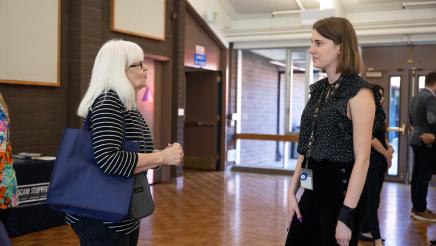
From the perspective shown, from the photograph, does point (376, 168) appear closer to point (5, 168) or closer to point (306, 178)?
point (306, 178)

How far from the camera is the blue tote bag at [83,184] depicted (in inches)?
68.2

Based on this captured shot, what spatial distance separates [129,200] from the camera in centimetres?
176

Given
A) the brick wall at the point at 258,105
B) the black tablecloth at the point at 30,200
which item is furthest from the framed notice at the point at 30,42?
the brick wall at the point at 258,105

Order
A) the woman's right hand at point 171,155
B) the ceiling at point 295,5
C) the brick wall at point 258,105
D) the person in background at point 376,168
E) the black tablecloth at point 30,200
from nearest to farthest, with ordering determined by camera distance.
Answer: the woman's right hand at point 171,155 < the person in background at point 376,168 < the black tablecloth at point 30,200 < the ceiling at point 295,5 < the brick wall at point 258,105

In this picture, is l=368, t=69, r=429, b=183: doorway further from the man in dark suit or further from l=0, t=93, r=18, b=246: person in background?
l=0, t=93, r=18, b=246: person in background

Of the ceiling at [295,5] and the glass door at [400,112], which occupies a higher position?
the ceiling at [295,5]

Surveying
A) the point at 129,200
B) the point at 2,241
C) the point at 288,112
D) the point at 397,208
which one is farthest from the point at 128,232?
the point at 288,112

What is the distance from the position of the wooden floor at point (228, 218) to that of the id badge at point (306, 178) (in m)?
2.67

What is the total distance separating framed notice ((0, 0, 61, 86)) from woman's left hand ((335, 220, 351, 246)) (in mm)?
4530

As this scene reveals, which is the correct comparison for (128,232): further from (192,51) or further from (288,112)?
(288,112)

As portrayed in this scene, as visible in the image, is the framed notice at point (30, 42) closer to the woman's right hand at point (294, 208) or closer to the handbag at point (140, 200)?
the handbag at point (140, 200)

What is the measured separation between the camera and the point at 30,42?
555 cm

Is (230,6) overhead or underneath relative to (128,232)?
overhead

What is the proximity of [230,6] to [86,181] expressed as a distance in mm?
8366
